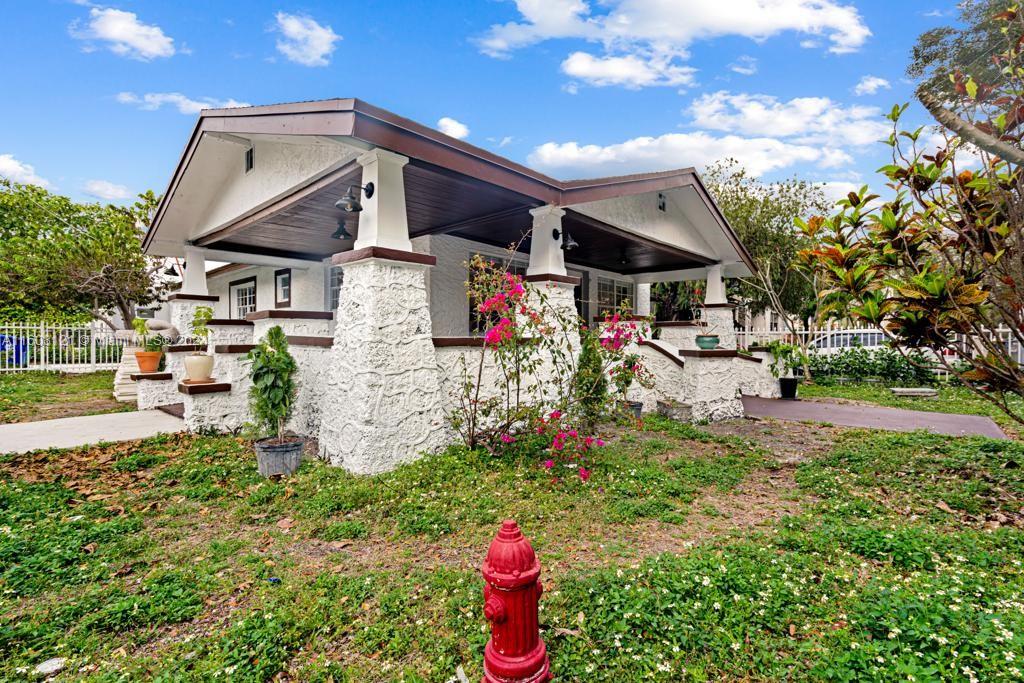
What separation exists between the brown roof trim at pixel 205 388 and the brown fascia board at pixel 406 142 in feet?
11.5

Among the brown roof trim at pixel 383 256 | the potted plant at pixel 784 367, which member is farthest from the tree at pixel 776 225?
the brown roof trim at pixel 383 256

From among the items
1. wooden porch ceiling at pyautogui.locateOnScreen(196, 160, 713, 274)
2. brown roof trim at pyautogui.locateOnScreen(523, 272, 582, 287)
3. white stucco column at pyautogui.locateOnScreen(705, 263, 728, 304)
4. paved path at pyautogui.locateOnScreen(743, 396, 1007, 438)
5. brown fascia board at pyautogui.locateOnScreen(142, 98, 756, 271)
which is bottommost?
paved path at pyautogui.locateOnScreen(743, 396, 1007, 438)

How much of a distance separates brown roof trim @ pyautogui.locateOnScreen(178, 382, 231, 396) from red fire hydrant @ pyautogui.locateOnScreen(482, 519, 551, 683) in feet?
20.7

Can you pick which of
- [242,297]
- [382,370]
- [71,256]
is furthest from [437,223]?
[71,256]

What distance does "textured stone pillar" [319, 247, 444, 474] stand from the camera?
4.93 meters

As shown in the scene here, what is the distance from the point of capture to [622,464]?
5430mm

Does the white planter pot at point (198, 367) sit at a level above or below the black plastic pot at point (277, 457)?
above

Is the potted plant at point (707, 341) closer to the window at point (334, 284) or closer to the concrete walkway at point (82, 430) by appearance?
the window at point (334, 284)

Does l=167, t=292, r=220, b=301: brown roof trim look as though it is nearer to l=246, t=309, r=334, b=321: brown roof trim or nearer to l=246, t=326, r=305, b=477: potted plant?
l=246, t=309, r=334, b=321: brown roof trim

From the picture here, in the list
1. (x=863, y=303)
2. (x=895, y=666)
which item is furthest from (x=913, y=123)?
(x=895, y=666)

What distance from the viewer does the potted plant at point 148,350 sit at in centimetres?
940

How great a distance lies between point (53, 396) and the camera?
10797 millimetres

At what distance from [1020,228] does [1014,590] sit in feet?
8.48

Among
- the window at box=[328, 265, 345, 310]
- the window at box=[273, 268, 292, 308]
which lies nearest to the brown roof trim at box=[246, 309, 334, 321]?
the window at box=[328, 265, 345, 310]
